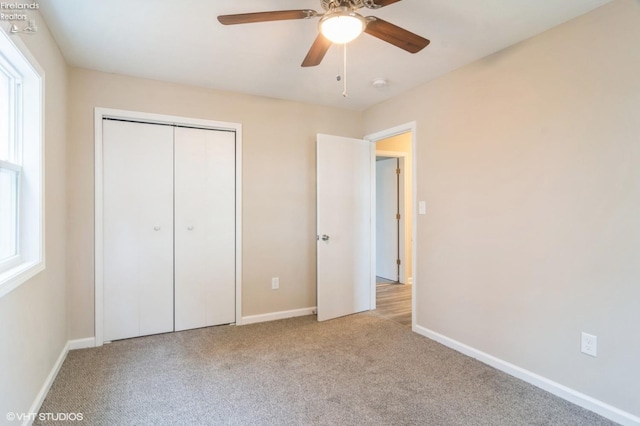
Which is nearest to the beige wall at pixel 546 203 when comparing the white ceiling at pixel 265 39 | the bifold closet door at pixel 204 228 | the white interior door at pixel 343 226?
the white ceiling at pixel 265 39

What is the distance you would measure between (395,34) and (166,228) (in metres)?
2.52

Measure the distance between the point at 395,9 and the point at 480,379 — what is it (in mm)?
2462

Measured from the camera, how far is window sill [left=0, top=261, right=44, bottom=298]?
1.44 meters

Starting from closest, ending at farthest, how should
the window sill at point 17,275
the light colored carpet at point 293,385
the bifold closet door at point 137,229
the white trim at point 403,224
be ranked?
the window sill at point 17,275
the light colored carpet at point 293,385
the bifold closet door at point 137,229
the white trim at point 403,224

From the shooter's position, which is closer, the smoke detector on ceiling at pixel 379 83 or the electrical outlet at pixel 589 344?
the electrical outlet at pixel 589 344

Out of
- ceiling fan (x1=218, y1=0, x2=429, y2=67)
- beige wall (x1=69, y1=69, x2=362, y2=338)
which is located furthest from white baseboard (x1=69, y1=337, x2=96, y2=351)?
ceiling fan (x1=218, y1=0, x2=429, y2=67)

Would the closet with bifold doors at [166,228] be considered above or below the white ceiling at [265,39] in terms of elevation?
below

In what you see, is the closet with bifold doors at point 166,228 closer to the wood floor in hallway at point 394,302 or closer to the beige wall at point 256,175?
the beige wall at point 256,175

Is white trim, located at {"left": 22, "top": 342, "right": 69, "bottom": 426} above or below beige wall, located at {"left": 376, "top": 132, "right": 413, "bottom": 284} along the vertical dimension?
below

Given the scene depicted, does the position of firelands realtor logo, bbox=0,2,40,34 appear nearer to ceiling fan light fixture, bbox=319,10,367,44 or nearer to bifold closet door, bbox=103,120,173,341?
bifold closet door, bbox=103,120,173,341

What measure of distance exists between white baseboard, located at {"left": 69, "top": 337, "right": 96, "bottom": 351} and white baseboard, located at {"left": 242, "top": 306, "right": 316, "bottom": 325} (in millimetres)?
1279

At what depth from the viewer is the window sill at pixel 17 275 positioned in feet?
4.73

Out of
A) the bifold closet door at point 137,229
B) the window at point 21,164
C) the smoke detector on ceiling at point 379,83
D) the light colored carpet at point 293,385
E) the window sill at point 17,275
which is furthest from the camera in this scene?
the smoke detector on ceiling at point 379,83

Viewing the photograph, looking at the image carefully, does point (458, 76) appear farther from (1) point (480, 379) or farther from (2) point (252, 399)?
(2) point (252, 399)
